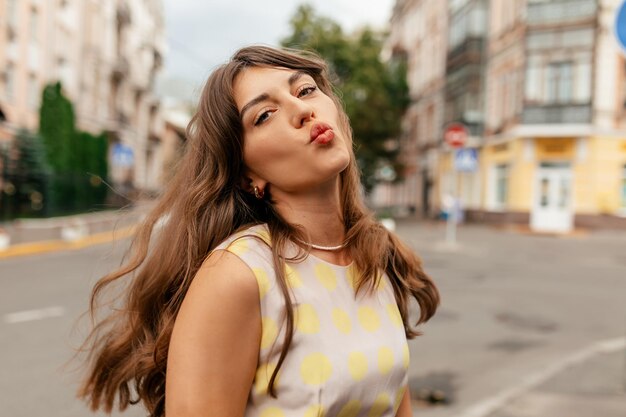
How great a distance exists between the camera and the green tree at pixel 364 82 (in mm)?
32031

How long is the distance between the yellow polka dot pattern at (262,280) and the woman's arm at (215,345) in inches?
0.4

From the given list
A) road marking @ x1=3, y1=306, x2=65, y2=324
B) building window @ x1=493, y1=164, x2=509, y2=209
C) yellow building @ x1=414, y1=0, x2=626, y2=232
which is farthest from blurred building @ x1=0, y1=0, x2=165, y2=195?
building window @ x1=493, y1=164, x2=509, y2=209

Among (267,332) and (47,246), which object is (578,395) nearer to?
(267,332)

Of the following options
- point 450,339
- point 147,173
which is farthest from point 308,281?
point 147,173

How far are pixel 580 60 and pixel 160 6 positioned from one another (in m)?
43.4

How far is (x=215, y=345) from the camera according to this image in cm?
116

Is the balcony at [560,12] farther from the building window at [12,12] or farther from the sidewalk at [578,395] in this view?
the sidewalk at [578,395]

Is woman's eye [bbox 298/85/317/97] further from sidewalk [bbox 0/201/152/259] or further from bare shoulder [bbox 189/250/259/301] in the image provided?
sidewalk [bbox 0/201/152/259]

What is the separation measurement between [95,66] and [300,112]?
4025 cm

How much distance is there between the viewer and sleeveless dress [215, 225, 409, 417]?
124 cm

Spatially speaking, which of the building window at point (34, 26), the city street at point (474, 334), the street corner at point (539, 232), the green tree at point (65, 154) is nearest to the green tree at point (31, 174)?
the green tree at point (65, 154)

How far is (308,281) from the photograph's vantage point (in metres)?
1.33

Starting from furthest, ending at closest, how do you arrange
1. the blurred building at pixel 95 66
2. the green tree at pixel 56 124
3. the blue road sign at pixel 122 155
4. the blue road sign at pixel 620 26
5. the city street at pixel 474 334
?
A: 1. the green tree at pixel 56 124
2. the blurred building at pixel 95 66
3. the blue road sign at pixel 122 155
4. the blue road sign at pixel 620 26
5. the city street at pixel 474 334

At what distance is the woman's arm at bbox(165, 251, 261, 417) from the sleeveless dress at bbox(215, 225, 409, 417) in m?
0.04
